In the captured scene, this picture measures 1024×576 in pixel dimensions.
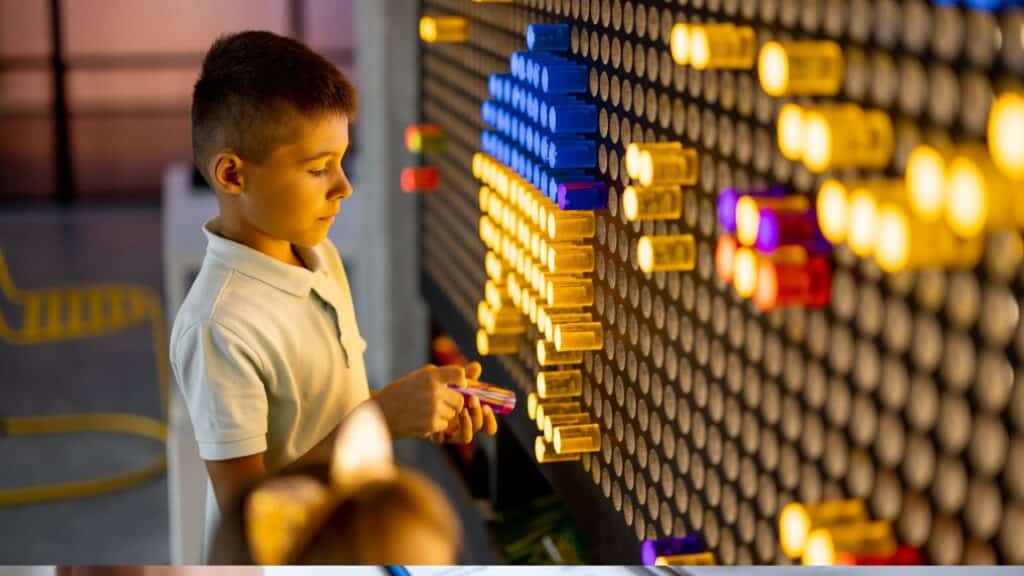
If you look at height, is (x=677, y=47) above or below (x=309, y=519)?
above

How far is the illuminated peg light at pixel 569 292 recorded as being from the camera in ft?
1.46

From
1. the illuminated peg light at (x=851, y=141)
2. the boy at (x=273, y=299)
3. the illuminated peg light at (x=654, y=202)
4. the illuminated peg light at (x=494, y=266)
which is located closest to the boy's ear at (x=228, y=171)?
the boy at (x=273, y=299)

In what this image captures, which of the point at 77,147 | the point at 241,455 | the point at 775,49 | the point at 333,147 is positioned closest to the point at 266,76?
the point at 333,147

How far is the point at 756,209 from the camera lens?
29cm

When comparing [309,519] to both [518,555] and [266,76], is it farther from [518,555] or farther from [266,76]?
[518,555]

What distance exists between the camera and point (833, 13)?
0.29m

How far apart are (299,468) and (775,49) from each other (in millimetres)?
268

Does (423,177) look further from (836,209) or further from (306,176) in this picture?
(836,209)

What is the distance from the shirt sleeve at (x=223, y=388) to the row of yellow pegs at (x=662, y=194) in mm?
233

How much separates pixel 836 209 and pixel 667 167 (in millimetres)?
113

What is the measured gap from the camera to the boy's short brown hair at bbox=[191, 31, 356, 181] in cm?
52

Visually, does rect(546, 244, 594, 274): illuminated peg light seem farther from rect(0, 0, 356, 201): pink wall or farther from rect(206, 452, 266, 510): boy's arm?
rect(0, 0, 356, 201): pink wall

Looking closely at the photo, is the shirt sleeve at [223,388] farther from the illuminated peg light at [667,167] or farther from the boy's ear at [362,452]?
the illuminated peg light at [667,167]

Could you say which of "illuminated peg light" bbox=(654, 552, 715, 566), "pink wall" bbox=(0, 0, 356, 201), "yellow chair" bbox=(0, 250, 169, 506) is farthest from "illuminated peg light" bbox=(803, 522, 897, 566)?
"pink wall" bbox=(0, 0, 356, 201)
